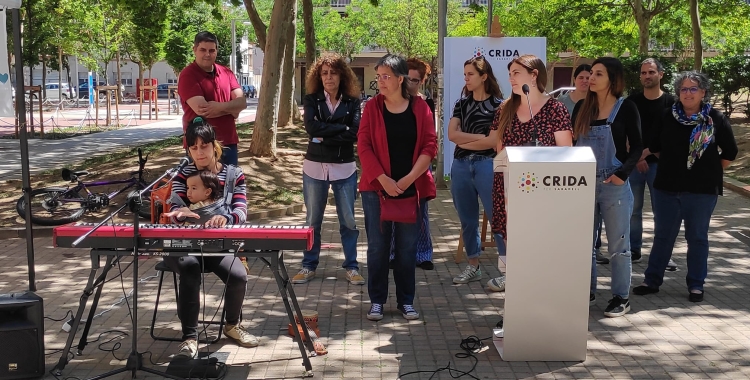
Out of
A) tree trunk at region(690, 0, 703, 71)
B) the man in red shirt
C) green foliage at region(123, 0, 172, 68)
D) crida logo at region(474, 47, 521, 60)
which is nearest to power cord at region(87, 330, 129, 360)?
the man in red shirt

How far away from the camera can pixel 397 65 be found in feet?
19.5

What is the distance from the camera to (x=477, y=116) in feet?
22.6

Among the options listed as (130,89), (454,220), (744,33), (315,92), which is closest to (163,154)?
(454,220)

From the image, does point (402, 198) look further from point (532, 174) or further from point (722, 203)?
point (722, 203)

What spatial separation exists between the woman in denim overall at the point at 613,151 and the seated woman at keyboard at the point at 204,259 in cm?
266

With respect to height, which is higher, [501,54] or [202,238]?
[501,54]

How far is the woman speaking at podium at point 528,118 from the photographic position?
552 centimetres

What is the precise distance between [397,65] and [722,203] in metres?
8.06

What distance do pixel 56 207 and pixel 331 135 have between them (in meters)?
4.84

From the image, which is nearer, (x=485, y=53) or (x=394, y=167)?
(x=394, y=167)

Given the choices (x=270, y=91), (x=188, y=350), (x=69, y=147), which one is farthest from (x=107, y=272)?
(x=69, y=147)

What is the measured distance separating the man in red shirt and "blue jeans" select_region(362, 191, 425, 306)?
1.80 metres

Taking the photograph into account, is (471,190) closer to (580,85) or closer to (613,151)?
(613,151)

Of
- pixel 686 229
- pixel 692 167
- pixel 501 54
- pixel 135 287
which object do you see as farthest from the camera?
pixel 501 54
